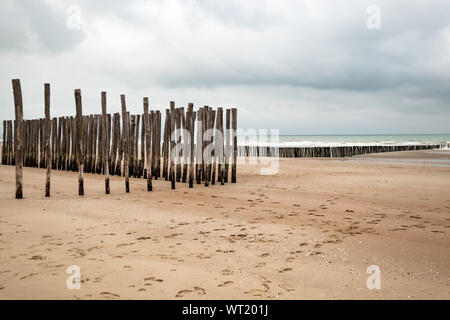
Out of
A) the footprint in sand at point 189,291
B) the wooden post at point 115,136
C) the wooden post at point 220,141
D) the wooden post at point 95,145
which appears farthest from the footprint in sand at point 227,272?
the wooden post at point 95,145

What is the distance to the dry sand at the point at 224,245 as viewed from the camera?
313cm

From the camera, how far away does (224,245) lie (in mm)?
4379

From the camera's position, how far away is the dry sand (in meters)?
3.13

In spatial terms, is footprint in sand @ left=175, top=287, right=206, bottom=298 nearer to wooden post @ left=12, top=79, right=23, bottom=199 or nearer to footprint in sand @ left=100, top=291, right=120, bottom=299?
footprint in sand @ left=100, top=291, right=120, bottom=299

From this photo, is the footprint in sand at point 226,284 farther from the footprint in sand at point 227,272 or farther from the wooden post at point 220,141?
the wooden post at point 220,141

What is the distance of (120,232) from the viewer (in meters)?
4.95

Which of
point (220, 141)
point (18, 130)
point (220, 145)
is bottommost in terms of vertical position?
point (220, 145)

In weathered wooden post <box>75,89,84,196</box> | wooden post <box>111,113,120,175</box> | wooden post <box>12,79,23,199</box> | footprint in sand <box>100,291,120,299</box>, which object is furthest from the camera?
wooden post <box>111,113,120,175</box>

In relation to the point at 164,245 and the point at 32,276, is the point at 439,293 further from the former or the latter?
the point at 32,276

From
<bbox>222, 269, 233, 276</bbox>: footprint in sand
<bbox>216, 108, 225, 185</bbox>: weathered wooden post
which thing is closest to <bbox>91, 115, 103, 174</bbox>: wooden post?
<bbox>216, 108, 225, 185</bbox>: weathered wooden post

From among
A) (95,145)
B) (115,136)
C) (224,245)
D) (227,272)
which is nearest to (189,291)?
(227,272)

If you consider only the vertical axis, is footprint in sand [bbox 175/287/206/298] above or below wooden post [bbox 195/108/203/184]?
below

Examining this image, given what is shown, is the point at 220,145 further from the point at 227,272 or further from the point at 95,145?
the point at 227,272
